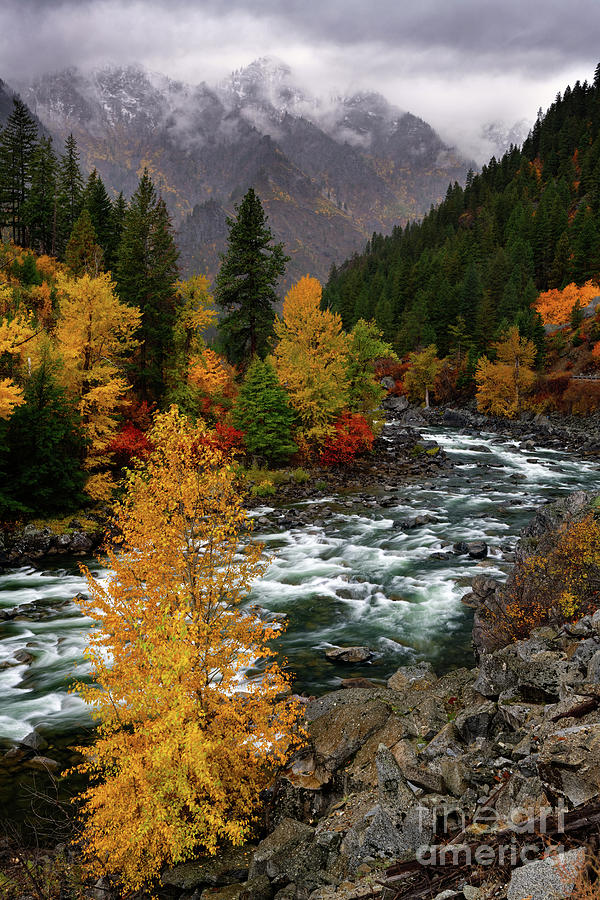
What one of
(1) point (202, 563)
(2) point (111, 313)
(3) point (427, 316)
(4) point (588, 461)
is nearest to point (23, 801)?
(1) point (202, 563)

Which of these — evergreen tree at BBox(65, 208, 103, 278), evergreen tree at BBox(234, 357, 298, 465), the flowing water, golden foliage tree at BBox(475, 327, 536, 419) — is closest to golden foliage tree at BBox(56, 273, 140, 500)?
the flowing water

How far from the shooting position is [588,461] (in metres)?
44.7

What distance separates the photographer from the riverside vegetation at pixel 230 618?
7672 mm

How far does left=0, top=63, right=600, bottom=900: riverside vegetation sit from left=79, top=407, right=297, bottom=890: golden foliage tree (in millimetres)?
54

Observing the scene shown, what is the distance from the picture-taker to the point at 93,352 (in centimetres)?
3028

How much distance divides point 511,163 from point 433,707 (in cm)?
16792

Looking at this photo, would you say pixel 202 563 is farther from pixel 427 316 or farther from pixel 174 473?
pixel 427 316

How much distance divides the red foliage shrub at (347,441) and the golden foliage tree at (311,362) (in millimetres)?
919

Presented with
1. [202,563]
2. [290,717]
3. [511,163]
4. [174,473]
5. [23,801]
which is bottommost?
[23,801]

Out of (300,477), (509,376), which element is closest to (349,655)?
(300,477)

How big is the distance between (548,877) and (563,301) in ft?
293

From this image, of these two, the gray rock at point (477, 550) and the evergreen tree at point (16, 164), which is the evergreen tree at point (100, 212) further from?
the gray rock at point (477, 550)

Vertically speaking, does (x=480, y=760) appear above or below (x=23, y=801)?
above

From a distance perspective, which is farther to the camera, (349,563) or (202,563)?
(349,563)
